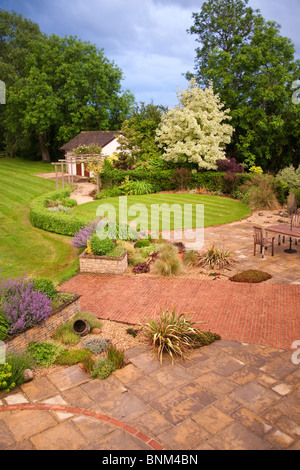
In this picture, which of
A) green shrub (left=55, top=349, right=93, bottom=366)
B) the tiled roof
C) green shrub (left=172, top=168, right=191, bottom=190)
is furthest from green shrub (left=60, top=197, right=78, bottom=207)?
green shrub (left=55, top=349, right=93, bottom=366)

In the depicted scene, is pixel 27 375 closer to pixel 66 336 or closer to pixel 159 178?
pixel 66 336

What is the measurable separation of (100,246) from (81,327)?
3.87m

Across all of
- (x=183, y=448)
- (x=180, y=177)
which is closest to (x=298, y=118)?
(x=180, y=177)

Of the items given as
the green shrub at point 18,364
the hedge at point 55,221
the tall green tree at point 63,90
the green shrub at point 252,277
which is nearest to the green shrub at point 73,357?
the green shrub at point 18,364

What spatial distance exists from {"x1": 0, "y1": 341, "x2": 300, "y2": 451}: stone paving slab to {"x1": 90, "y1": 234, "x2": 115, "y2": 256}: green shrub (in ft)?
16.5

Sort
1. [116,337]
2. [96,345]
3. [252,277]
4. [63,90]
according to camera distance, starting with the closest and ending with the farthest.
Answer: [96,345] → [116,337] → [252,277] → [63,90]

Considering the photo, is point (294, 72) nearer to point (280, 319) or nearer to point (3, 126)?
point (280, 319)

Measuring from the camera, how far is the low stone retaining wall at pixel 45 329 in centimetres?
651

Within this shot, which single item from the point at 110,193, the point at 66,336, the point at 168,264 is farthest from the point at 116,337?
the point at 110,193

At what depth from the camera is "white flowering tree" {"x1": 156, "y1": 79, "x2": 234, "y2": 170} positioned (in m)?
23.9

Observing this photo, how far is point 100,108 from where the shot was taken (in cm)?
4138

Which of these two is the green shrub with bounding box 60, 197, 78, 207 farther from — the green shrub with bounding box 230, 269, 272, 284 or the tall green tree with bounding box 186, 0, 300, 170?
the tall green tree with bounding box 186, 0, 300, 170

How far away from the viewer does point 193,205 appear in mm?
20125

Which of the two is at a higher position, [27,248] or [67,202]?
[67,202]
